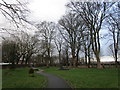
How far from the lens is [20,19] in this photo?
10727mm

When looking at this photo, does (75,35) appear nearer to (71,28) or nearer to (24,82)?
(71,28)

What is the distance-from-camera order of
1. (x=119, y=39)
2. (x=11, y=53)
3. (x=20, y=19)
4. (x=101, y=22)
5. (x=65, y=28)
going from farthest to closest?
1. (x=65, y=28)
2. (x=11, y=53)
3. (x=119, y=39)
4. (x=101, y=22)
5. (x=20, y=19)

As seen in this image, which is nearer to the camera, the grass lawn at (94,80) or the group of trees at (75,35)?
the grass lawn at (94,80)

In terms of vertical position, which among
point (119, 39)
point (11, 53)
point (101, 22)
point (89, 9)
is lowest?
point (11, 53)

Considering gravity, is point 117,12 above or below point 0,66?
above

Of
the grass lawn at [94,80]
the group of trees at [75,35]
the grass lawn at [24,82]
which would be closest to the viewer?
the grass lawn at [94,80]

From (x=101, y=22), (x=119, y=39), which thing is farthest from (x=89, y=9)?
(x=119, y=39)

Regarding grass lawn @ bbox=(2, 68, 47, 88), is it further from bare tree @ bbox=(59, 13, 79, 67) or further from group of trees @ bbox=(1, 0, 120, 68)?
bare tree @ bbox=(59, 13, 79, 67)

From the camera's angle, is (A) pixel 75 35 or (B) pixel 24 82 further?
(A) pixel 75 35

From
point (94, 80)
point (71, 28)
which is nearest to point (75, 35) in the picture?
point (71, 28)

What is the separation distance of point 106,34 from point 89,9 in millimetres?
5995

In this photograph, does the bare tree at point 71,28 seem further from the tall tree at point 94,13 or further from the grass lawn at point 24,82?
the grass lawn at point 24,82

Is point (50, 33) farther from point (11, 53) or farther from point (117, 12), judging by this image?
point (117, 12)

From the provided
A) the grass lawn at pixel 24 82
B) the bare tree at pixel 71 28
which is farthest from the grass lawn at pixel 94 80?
the bare tree at pixel 71 28
